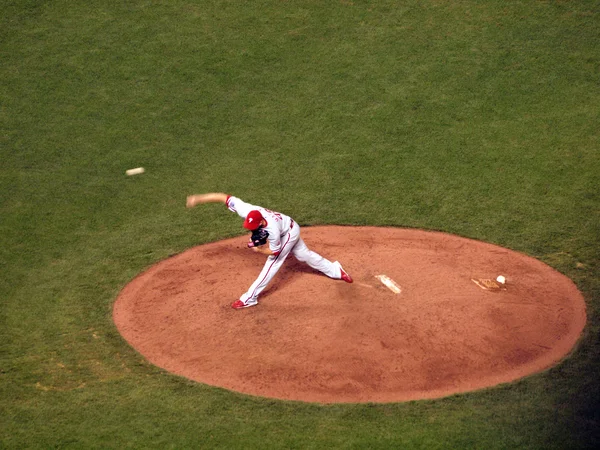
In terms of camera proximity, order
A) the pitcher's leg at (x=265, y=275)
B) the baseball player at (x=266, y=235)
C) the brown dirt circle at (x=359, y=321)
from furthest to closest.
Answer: the pitcher's leg at (x=265, y=275)
the baseball player at (x=266, y=235)
the brown dirt circle at (x=359, y=321)

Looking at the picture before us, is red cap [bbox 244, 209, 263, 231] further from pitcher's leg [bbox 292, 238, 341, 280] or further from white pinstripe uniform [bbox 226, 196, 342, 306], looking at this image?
pitcher's leg [bbox 292, 238, 341, 280]

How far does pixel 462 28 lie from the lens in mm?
19344

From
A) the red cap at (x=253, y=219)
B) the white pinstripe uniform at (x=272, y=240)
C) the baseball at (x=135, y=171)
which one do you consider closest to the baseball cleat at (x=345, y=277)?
the white pinstripe uniform at (x=272, y=240)

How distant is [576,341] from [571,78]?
27.9 feet

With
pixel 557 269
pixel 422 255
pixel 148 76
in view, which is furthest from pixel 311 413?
pixel 148 76

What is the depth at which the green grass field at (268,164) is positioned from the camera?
1012 centimetres

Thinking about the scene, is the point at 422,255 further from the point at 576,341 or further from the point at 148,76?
the point at 148,76

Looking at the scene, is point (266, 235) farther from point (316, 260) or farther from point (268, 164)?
point (268, 164)

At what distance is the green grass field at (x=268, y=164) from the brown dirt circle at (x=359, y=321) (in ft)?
1.08

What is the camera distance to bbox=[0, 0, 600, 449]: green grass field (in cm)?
1012

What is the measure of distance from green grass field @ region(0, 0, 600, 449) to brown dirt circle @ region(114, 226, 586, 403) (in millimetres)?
330

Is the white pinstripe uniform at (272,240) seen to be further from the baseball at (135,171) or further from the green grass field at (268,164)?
the baseball at (135,171)

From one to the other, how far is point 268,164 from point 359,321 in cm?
555

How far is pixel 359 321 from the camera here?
11.8m
